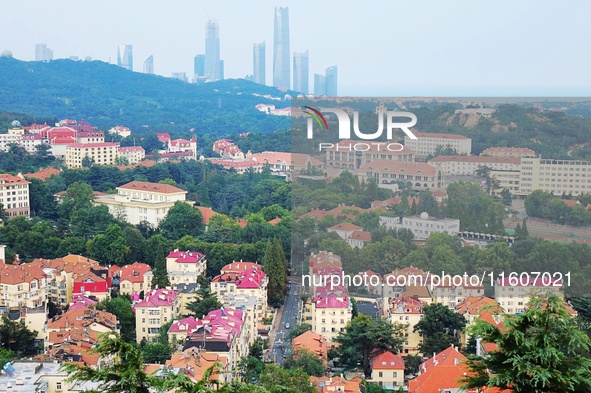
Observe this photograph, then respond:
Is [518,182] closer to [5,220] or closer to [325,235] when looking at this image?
[325,235]

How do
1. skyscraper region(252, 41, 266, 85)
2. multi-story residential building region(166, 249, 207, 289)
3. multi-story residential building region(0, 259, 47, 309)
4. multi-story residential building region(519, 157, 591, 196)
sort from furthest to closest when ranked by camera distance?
skyscraper region(252, 41, 266, 85)
multi-story residential building region(166, 249, 207, 289)
multi-story residential building region(0, 259, 47, 309)
multi-story residential building region(519, 157, 591, 196)

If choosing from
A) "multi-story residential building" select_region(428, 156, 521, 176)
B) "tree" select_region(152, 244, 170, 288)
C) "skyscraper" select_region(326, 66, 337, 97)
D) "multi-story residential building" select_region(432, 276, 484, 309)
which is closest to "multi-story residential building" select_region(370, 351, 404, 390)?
"multi-story residential building" select_region(432, 276, 484, 309)

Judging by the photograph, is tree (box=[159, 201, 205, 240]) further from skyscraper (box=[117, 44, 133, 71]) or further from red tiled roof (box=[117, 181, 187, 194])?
skyscraper (box=[117, 44, 133, 71])

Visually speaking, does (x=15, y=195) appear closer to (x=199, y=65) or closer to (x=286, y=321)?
(x=286, y=321)

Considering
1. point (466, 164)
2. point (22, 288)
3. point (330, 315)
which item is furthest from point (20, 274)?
point (466, 164)

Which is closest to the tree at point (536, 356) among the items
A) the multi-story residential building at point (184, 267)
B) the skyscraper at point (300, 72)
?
the multi-story residential building at point (184, 267)
